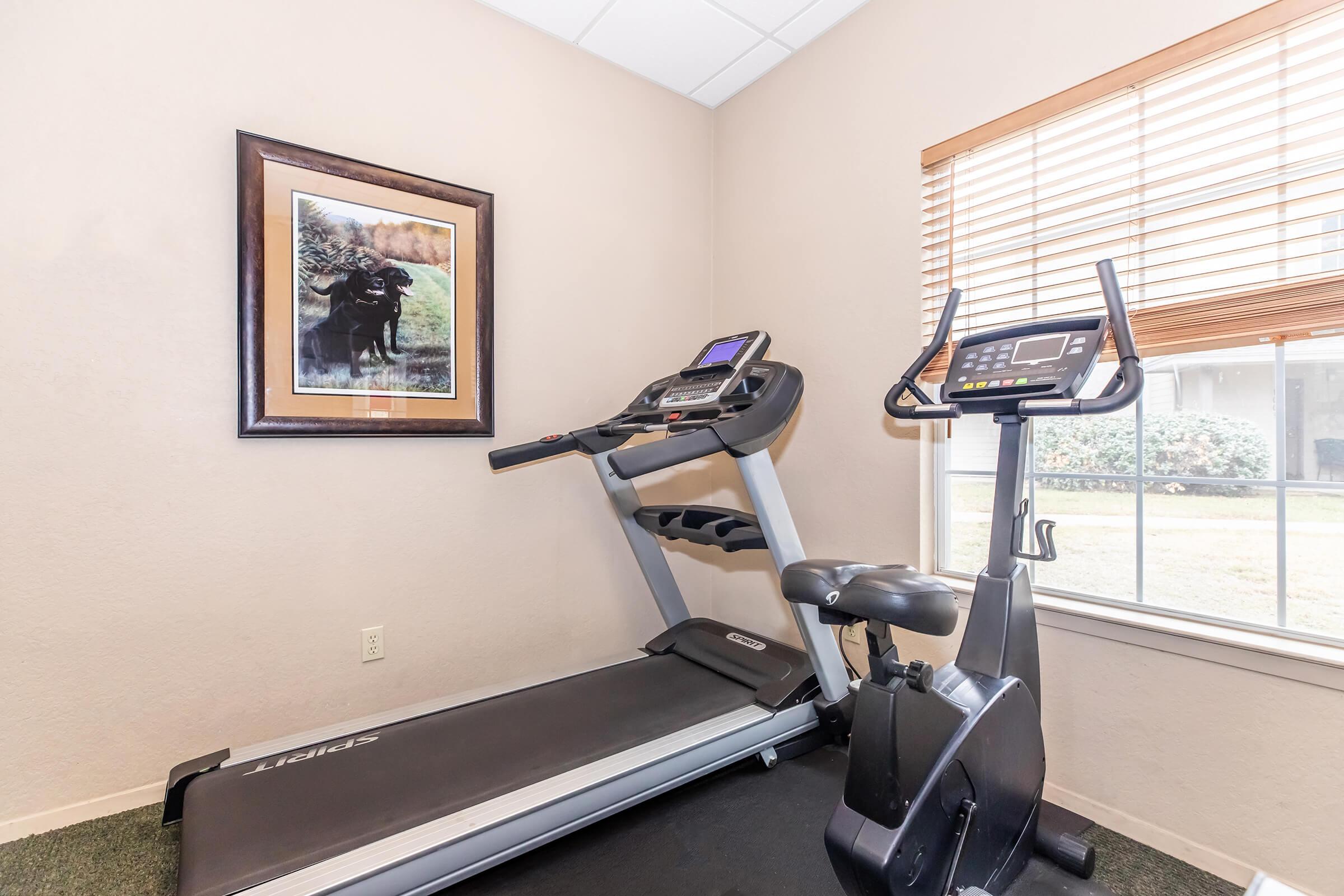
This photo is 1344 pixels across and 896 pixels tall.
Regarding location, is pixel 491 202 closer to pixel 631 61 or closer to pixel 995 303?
pixel 631 61

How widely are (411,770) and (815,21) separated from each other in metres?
2.93

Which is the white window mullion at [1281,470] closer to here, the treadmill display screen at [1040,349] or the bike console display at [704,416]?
the treadmill display screen at [1040,349]

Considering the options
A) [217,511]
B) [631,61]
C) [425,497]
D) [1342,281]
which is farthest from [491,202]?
[1342,281]

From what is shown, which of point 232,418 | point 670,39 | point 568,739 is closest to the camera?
point 568,739

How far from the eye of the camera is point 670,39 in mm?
2555

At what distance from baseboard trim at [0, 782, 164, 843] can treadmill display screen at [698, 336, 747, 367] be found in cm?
211

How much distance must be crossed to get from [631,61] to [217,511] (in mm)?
2370

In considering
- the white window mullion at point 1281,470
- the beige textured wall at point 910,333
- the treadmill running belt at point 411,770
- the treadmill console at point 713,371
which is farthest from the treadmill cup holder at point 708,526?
the white window mullion at point 1281,470

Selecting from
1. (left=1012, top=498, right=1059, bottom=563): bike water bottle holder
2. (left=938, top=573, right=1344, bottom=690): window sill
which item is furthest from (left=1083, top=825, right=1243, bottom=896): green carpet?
(left=1012, top=498, right=1059, bottom=563): bike water bottle holder

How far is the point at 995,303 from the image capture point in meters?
2.04

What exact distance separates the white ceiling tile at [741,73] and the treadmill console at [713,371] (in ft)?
4.46

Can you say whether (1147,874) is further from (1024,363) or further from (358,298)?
(358,298)

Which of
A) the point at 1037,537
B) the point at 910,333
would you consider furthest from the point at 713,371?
the point at 1037,537

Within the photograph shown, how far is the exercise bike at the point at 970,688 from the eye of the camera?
1190 millimetres
